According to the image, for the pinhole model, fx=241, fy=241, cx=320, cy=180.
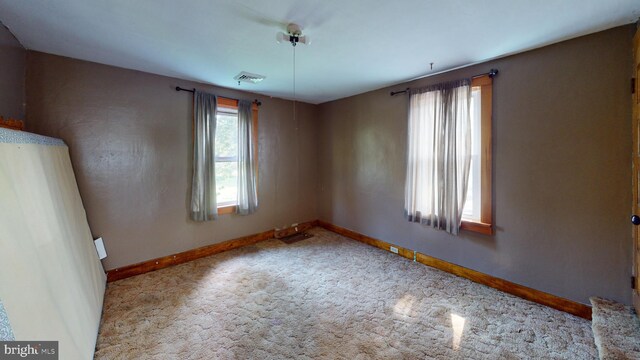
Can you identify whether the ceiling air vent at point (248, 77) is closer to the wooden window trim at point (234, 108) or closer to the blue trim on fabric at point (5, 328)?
the wooden window trim at point (234, 108)

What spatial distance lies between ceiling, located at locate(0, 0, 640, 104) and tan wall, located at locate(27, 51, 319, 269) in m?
0.25

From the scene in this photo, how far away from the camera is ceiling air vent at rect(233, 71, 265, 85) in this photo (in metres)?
2.90

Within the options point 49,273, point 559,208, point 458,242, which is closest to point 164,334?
point 49,273

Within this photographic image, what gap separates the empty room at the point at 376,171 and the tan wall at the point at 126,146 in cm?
2

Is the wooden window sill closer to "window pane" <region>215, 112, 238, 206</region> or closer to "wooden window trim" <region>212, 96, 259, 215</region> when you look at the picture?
"wooden window trim" <region>212, 96, 259, 215</region>

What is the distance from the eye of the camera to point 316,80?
3.21 m

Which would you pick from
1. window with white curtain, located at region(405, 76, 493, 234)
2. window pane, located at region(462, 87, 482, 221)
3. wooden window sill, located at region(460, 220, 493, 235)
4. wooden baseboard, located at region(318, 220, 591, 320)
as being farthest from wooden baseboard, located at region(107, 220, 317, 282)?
window pane, located at region(462, 87, 482, 221)

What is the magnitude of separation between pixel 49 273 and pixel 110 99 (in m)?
2.05

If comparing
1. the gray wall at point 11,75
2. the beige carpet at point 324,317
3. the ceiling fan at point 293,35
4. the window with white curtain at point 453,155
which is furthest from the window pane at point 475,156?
the gray wall at point 11,75

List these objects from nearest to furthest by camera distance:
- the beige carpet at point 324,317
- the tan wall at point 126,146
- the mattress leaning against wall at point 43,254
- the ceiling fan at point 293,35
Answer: the mattress leaning against wall at point 43,254 → the beige carpet at point 324,317 → the ceiling fan at point 293,35 → the tan wall at point 126,146

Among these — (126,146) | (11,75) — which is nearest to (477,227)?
(126,146)

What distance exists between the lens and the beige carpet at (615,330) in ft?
4.87

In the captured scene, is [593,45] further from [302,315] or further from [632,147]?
[302,315]

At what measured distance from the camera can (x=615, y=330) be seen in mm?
1653
